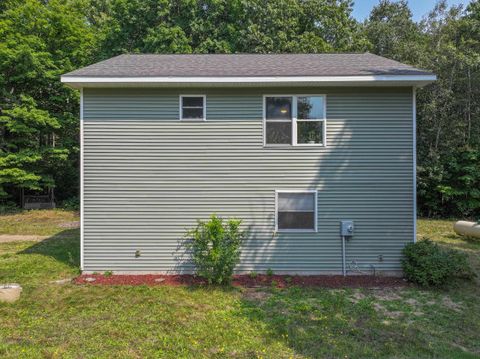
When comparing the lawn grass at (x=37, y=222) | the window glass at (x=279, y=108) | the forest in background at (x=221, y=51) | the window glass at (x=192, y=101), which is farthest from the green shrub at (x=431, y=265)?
the lawn grass at (x=37, y=222)

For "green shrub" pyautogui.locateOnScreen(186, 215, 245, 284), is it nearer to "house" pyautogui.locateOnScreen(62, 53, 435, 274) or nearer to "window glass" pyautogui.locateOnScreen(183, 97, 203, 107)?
"house" pyautogui.locateOnScreen(62, 53, 435, 274)

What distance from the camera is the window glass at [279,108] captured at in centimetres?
714

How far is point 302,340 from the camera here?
4273 mm

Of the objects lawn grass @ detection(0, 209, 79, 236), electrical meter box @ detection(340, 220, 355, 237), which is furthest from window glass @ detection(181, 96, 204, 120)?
lawn grass @ detection(0, 209, 79, 236)

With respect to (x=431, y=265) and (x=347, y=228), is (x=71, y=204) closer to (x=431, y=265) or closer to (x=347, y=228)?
(x=347, y=228)

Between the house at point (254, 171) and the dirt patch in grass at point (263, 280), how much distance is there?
211 millimetres

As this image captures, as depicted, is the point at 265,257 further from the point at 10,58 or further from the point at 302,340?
the point at 10,58

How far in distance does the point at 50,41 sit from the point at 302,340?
19.6 meters

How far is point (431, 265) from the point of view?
6.19m

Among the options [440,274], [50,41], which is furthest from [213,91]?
[50,41]

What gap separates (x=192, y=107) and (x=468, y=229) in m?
9.53

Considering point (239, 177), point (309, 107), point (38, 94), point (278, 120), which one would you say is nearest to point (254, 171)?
point (239, 177)

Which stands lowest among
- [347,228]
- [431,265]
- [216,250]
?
[431,265]

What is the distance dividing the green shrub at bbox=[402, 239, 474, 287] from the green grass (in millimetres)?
228
